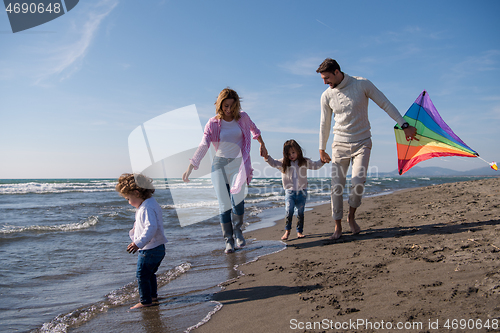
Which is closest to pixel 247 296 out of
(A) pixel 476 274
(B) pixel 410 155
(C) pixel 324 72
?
(A) pixel 476 274

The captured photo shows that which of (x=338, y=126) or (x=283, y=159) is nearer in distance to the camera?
(x=338, y=126)

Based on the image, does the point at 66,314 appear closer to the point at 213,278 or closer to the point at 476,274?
the point at 213,278

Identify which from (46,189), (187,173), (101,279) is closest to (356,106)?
(187,173)

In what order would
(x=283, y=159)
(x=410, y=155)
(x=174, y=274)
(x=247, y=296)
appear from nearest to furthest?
(x=247, y=296) → (x=174, y=274) → (x=410, y=155) → (x=283, y=159)

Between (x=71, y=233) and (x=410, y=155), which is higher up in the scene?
(x=410, y=155)

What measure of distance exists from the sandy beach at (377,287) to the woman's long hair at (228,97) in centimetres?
186

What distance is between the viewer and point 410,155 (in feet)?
14.3

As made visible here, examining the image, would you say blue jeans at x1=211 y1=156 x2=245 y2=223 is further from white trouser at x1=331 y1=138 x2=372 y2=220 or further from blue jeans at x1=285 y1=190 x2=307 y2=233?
white trouser at x1=331 y1=138 x2=372 y2=220

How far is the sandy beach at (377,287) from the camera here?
64.8 inches

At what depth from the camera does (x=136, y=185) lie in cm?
266

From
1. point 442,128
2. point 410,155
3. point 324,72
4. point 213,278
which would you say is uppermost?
point 324,72

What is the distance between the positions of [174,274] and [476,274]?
8.97 feet

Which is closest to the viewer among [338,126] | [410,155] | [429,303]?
[429,303]

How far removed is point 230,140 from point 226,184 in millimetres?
599
